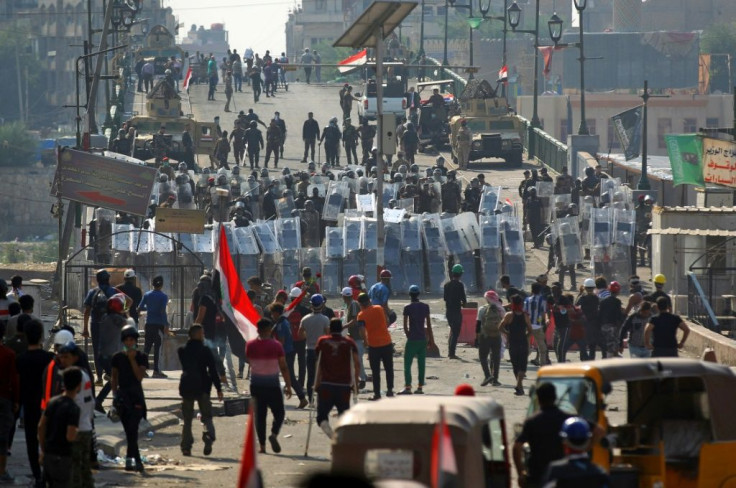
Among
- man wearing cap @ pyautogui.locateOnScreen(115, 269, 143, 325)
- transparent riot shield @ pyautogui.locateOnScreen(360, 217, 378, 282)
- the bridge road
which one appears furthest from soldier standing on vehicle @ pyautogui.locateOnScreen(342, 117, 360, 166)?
man wearing cap @ pyautogui.locateOnScreen(115, 269, 143, 325)

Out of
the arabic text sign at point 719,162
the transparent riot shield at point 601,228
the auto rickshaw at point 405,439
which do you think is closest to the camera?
the auto rickshaw at point 405,439

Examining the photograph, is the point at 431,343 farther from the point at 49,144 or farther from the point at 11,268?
the point at 49,144

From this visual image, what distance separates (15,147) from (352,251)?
91.5 meters

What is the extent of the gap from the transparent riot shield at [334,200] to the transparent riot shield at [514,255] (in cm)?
441

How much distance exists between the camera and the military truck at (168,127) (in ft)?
150

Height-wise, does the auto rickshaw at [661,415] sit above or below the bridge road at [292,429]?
above

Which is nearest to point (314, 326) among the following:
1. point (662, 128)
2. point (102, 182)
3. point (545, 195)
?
point (102, 182)

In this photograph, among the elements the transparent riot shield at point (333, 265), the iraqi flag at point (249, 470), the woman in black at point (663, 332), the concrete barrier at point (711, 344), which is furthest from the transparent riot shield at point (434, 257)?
the iraqi flag at point (249, 470)

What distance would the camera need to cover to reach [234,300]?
59.0 feet

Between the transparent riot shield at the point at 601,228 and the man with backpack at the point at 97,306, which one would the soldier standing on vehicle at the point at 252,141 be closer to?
the transparent riot shield at the point at 601,228

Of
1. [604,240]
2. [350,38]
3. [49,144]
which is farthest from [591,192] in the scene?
[49,144]

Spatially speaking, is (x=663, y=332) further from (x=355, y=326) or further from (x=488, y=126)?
(x=488, y=126)

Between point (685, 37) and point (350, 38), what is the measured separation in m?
99.7

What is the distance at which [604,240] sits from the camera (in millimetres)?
30406
